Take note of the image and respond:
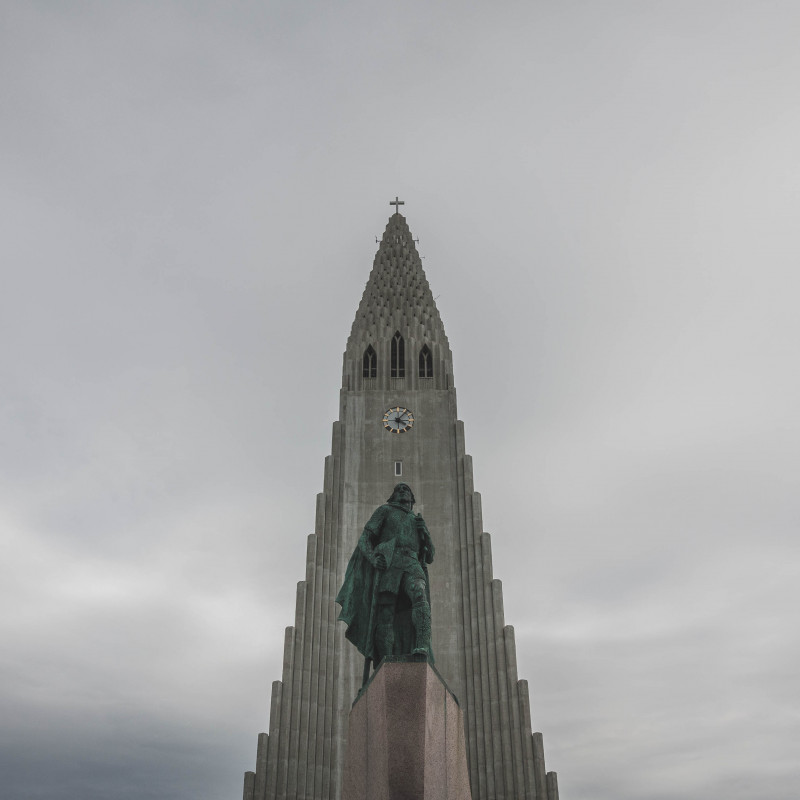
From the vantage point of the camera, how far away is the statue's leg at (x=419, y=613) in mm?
11297

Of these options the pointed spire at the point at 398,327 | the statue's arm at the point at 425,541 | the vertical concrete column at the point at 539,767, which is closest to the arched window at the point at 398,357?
the pointed spire at the point at 398,327

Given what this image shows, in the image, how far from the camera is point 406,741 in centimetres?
980

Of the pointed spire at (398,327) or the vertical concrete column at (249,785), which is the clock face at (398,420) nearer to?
the pointed spire at (398,327)

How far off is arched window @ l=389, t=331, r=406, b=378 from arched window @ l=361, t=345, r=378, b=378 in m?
1.02

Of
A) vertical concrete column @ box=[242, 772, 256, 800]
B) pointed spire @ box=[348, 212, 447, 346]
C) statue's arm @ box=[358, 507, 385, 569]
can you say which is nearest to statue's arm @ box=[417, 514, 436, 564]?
statue's arm @ box=[358, 507, 385, 569]

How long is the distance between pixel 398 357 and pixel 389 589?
31.9 meters

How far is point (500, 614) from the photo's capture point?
3416 centimetres

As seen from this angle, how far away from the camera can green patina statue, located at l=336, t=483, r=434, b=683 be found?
11.7 meters

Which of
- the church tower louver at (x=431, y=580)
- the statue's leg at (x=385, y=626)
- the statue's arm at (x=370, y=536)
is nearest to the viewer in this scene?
the statue's leg at (x=385, y=626)

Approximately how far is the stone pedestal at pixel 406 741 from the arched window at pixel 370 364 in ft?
106

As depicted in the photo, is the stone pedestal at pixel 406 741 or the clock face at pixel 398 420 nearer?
the stone pedestal at pixel 406 741

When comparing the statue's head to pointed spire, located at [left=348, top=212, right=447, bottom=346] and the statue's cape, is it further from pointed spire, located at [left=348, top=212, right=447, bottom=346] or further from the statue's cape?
pointed spire, located at [left=348, top=212, right=447, bottom=346]

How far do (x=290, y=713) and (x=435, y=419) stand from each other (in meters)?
16.7

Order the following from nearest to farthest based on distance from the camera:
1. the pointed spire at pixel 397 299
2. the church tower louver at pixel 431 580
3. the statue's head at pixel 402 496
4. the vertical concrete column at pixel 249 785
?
1. the statue's head at pixel 402 496
2. the vertical concrete column at pixel 249 785
3. the church tower louver at pixel 431 580
4. the pointed spire at pixel 397 299
